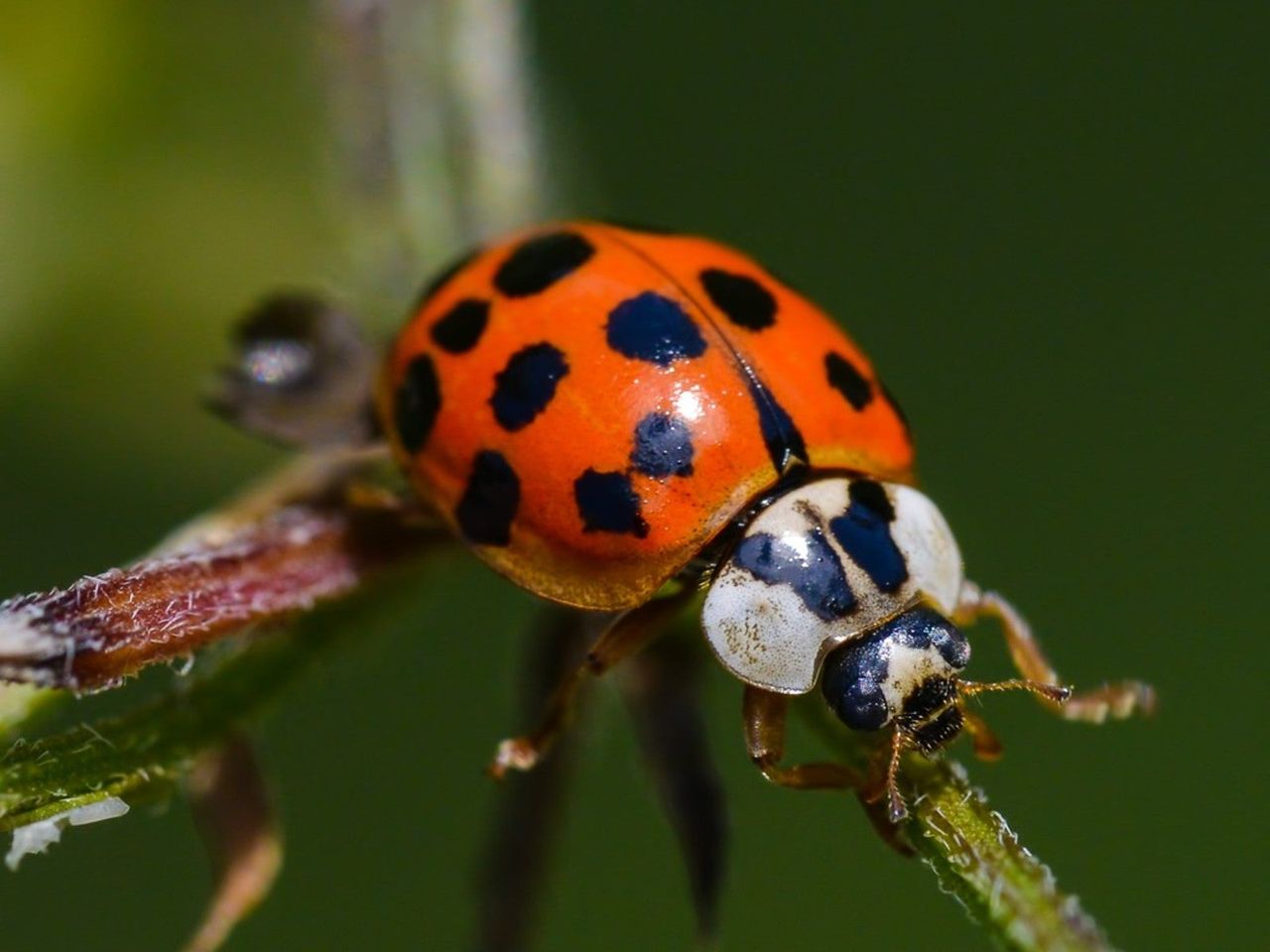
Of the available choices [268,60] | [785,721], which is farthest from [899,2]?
[785,721]

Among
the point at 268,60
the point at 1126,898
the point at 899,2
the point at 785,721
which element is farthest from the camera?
the point at 899,2

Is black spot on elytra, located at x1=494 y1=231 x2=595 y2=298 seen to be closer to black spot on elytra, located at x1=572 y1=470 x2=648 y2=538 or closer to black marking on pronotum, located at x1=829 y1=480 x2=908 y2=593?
black spot on elytra, located at x1=572 y1=470 x2=648 y2=538

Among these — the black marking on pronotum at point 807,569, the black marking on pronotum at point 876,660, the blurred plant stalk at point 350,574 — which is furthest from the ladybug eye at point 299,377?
the black marking on pronotum at point 876,660

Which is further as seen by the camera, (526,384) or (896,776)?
(526,384)

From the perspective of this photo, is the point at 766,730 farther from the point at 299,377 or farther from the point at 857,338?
the point at 857,338

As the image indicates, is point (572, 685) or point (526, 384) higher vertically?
point (526, 384)

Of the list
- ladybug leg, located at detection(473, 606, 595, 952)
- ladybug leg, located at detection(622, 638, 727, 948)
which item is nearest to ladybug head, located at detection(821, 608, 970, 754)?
ladybug leg, located at detection(622, 638, 727, 948)

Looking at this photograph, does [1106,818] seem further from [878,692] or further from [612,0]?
[612,0]

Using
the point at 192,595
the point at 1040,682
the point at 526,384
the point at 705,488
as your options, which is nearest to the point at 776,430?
the point at 705,488
